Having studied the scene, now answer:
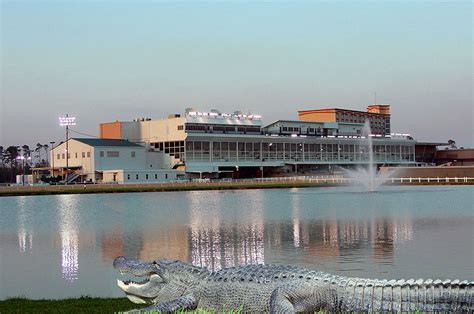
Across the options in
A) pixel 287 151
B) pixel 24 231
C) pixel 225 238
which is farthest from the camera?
pixel 287 151

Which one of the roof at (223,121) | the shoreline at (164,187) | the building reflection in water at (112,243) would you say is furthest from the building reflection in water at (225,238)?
the roof at (223,121)

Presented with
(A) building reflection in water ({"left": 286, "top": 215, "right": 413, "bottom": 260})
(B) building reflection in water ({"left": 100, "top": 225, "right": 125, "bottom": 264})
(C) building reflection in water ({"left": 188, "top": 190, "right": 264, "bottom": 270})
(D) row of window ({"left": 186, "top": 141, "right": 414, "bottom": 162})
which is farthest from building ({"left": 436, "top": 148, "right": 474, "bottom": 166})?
(B) building reflection in water ({"left": 100, "top": 225, "right": 125, "bottom": 264})

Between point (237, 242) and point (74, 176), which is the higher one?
point (74, 176)

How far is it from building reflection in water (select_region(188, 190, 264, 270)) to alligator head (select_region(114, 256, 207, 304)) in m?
8.13

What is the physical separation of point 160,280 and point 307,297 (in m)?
2.50

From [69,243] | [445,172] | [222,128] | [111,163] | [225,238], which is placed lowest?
[69,243]

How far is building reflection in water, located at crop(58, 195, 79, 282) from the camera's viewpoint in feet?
63.2

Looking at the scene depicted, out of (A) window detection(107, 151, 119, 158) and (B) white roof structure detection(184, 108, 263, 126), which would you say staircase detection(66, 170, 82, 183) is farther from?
(B) white roof structure detection(184, 108, 263, 126)

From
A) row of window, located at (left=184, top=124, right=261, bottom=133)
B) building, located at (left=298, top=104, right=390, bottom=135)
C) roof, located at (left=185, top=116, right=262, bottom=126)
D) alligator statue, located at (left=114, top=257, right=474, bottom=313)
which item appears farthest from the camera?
building, located at (left=298, top=104, right=390, bottom=135)

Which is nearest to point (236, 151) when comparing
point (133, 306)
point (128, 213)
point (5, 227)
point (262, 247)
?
point (128, 213)

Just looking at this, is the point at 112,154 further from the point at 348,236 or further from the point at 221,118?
the point at 348,236

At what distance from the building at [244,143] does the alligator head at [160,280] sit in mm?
97769

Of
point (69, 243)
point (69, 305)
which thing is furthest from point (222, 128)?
point (69, 305)

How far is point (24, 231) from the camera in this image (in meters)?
33.8
